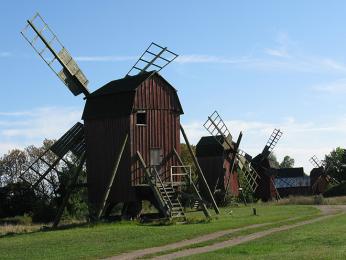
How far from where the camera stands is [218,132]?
6088 cm

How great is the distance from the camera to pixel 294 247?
63.7ft

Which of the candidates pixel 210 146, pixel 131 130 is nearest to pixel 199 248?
pixel 131 130

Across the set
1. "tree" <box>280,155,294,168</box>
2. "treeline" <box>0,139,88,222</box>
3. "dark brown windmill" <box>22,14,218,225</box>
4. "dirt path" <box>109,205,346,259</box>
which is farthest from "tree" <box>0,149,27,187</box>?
"tree" <box>280,155,294,168</box>

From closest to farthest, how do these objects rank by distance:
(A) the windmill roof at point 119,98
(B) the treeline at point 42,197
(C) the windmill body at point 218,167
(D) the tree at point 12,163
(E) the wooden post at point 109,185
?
1. (E) the wooden post at point 109,185
2. (A) the windmill roof at point 119,98
3. (B) the treeline at point 42,197
4. (C) the windmill body at point 218,167
5. (D) the tree at point 12,163

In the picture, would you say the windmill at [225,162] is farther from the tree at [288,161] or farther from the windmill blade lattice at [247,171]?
the tree at [288,161]

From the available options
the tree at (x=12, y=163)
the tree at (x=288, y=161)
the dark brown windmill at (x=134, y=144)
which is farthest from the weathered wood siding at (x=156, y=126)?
the tree at (x=288, y=161)

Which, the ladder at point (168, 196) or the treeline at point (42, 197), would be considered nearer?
the ladder at point (168, 196)

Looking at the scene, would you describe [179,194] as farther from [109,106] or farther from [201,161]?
[201,161]

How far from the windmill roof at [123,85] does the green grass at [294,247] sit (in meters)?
14.6

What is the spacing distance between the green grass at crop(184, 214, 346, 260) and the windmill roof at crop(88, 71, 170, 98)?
14.6 m

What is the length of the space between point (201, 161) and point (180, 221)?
1195 inches

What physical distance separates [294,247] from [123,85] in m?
19.9

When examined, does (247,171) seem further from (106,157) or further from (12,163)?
(12,163)

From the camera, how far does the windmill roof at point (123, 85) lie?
3572 centimetres
